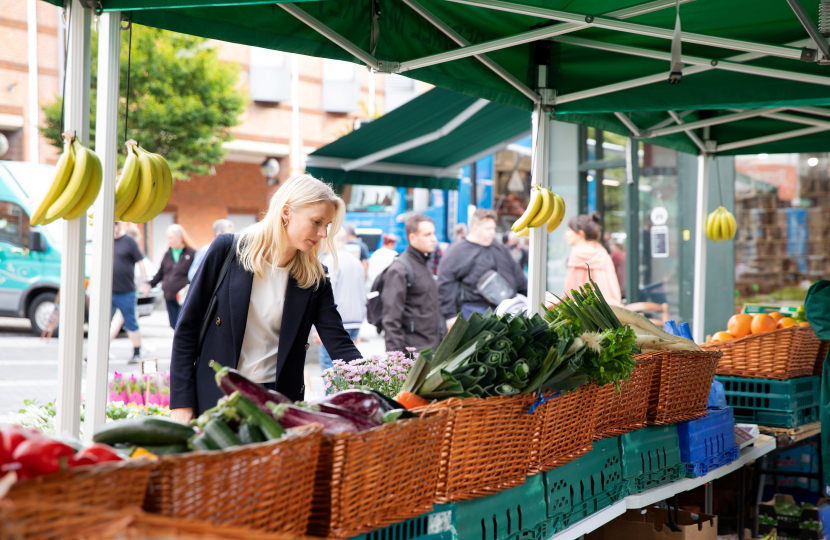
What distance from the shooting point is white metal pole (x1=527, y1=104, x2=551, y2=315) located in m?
4.70

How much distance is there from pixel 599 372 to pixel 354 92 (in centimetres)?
2302

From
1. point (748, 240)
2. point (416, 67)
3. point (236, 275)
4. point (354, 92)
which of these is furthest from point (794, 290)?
point (354, 92)

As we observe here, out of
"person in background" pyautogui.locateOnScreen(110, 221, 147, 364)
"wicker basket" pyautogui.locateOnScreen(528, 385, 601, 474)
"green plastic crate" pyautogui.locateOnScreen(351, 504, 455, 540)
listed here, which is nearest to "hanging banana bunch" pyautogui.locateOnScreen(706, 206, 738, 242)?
"wicker basket" pyautogui.locateOnScreen(528, 385, 601, 474)

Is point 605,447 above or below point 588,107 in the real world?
below

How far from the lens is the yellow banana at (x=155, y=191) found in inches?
117

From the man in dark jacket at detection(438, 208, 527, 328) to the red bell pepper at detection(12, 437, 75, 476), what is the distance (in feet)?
18.2

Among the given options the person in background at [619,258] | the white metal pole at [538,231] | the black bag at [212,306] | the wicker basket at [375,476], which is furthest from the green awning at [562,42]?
the person in background at [619,258]

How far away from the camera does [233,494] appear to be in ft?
4.74

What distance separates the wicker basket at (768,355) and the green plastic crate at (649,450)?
118cm

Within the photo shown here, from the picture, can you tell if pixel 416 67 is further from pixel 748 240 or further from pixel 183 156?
pixel 183 156

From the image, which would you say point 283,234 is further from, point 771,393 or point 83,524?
point 771,393

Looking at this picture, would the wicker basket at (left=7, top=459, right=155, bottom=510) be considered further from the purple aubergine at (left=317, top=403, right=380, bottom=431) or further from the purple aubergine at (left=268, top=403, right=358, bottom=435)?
the purple aubergine at (left=317, top=403, right=380, bottom=431)

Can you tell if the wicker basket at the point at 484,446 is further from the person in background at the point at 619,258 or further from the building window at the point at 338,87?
the building window at the point at 338,87

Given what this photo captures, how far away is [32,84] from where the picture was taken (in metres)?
18.3
